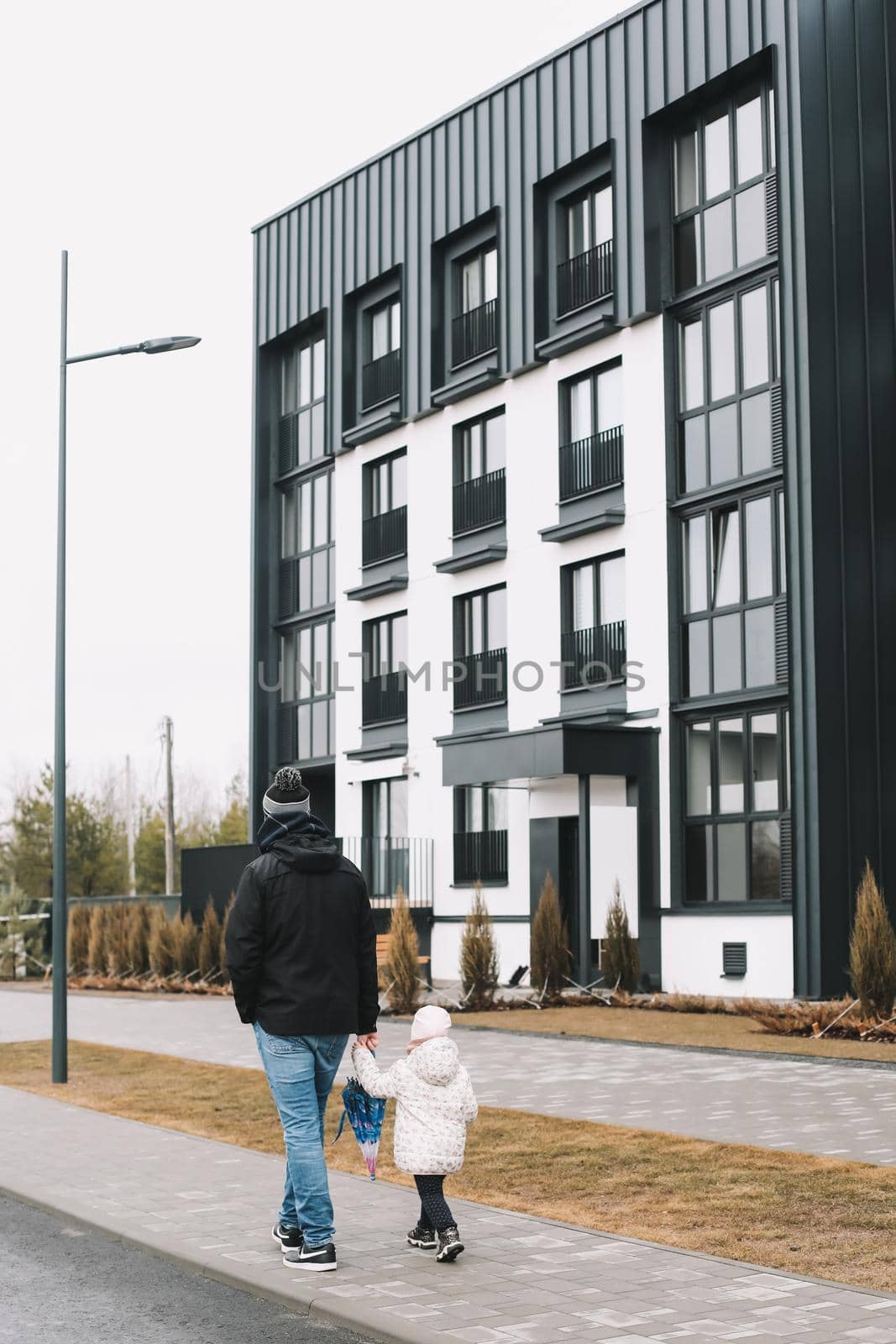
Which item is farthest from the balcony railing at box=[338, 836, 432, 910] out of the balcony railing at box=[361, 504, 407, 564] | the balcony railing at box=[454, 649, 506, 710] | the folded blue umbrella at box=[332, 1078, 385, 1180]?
the folded blue umbrella at box=[332, 1078, 385, 1180]

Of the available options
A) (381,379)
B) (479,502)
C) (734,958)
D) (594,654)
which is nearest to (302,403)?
(381,379)

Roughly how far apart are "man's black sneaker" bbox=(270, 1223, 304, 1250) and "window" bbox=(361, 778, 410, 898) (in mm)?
23257

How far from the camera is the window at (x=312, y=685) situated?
113 ft

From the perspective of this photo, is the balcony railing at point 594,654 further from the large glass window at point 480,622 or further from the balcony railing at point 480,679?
the large glass window at point 480,622

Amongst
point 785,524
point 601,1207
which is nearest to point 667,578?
point 785,524

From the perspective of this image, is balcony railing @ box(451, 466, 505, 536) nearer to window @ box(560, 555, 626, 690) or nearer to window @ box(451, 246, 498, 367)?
window @ box(451, 246, 498, 367)

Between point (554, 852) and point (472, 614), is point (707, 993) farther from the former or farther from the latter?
point (472, 614)

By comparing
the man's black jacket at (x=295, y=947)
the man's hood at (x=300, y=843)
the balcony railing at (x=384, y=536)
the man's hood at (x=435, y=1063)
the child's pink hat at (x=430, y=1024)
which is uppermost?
the balcony railing at (x=384, y=536)

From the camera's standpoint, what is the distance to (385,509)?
33.1 m

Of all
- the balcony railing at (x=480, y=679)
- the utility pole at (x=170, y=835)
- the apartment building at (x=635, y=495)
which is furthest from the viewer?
the utility pole at (x=170, y=835)

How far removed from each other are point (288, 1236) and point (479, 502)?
77.5 ft

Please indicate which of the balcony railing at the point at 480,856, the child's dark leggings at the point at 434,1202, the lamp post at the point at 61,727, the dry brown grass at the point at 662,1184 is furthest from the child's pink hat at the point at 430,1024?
the balcony railing at the point at 480,856

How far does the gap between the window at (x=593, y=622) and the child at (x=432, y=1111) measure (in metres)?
19.4

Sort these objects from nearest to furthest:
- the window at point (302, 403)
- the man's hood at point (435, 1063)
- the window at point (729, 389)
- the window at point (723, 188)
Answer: the man's hood at point (435, 1063), the window at point (729, 389), the window at point (723, 188), the window at point (302, 403)
